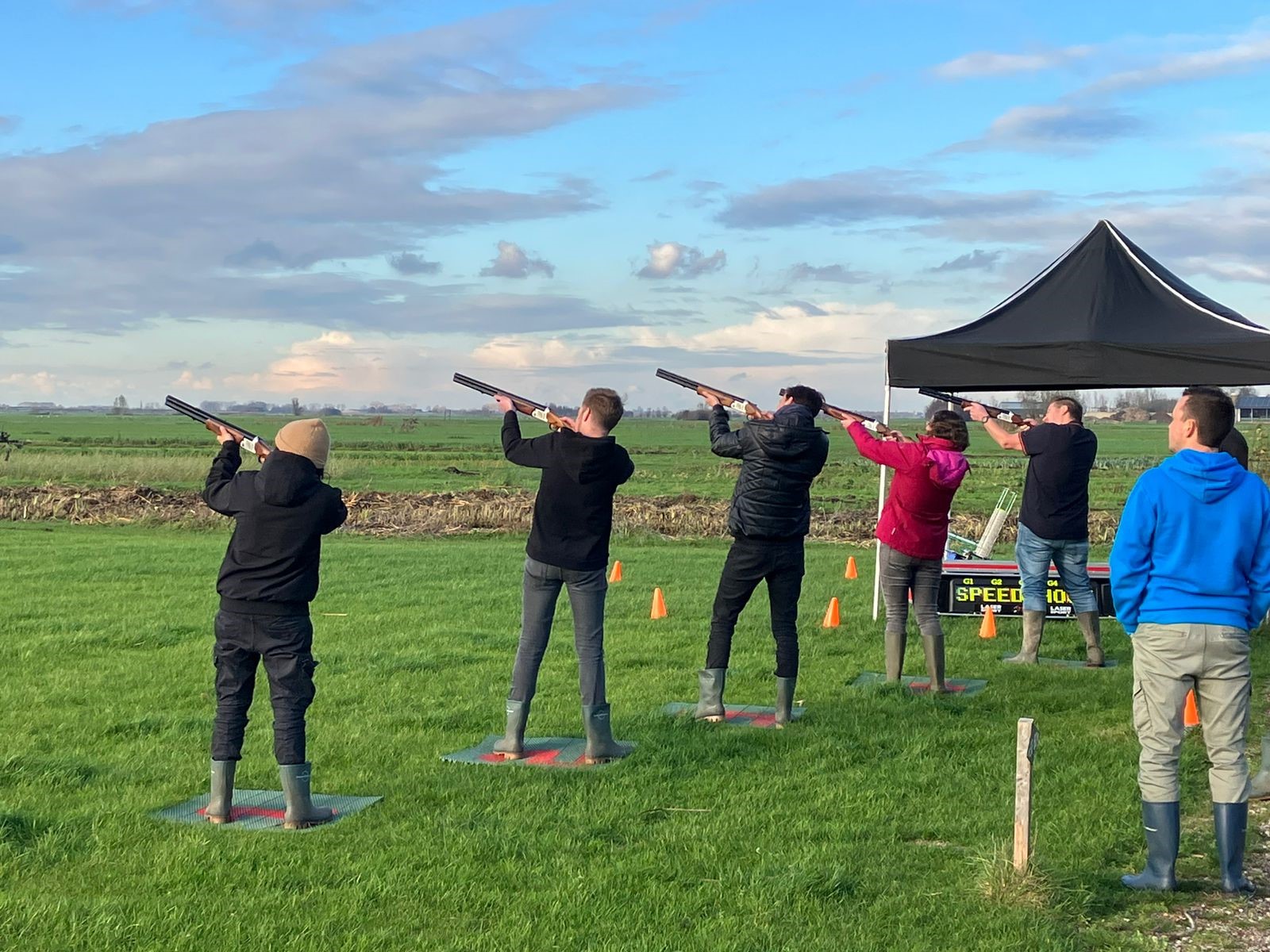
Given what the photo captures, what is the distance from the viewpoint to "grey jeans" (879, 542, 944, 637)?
886 centimetres

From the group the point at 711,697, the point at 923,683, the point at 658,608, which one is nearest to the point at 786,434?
the point at 711,697

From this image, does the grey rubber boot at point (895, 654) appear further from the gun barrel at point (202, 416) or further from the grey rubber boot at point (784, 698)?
the gun barrel at point (202, 416)

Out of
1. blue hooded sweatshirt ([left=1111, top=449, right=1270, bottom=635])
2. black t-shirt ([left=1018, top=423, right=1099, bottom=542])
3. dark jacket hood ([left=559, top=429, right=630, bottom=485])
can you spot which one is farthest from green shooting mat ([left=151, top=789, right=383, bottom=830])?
black t-shirt ([left=1018, top=423, right=1099, bottom=542])

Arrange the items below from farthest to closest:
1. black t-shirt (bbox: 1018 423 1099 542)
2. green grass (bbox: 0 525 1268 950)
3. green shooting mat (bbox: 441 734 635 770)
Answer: black t-shirt (bbox: 1018 423 1099 542) → green shooting mat (bbox: 441 734 635 770) → green grass (bbox: 0 525 1268 950)

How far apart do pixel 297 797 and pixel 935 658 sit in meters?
4.75

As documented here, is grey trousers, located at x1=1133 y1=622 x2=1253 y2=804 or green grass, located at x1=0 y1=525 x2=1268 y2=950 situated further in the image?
grey trousers, located at x1=1133 y1=622 x2=1253 y2=804

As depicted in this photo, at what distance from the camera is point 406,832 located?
5.67m

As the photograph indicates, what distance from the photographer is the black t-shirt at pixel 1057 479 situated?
9.71m

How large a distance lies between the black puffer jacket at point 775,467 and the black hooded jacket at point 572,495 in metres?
0.93

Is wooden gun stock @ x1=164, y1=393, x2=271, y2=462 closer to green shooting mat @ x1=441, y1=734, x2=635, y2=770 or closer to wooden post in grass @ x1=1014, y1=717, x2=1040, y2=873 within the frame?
green shooting mat @ x1=441, y1=734, x2=635, y2=770

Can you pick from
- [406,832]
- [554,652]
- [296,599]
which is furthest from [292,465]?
[554,652]

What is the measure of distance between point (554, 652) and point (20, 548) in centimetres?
1178

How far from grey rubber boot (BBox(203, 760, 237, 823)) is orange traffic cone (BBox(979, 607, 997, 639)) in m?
7.47

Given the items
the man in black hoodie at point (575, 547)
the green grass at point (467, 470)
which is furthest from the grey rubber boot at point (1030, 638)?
the green grass at point (467, 470)
